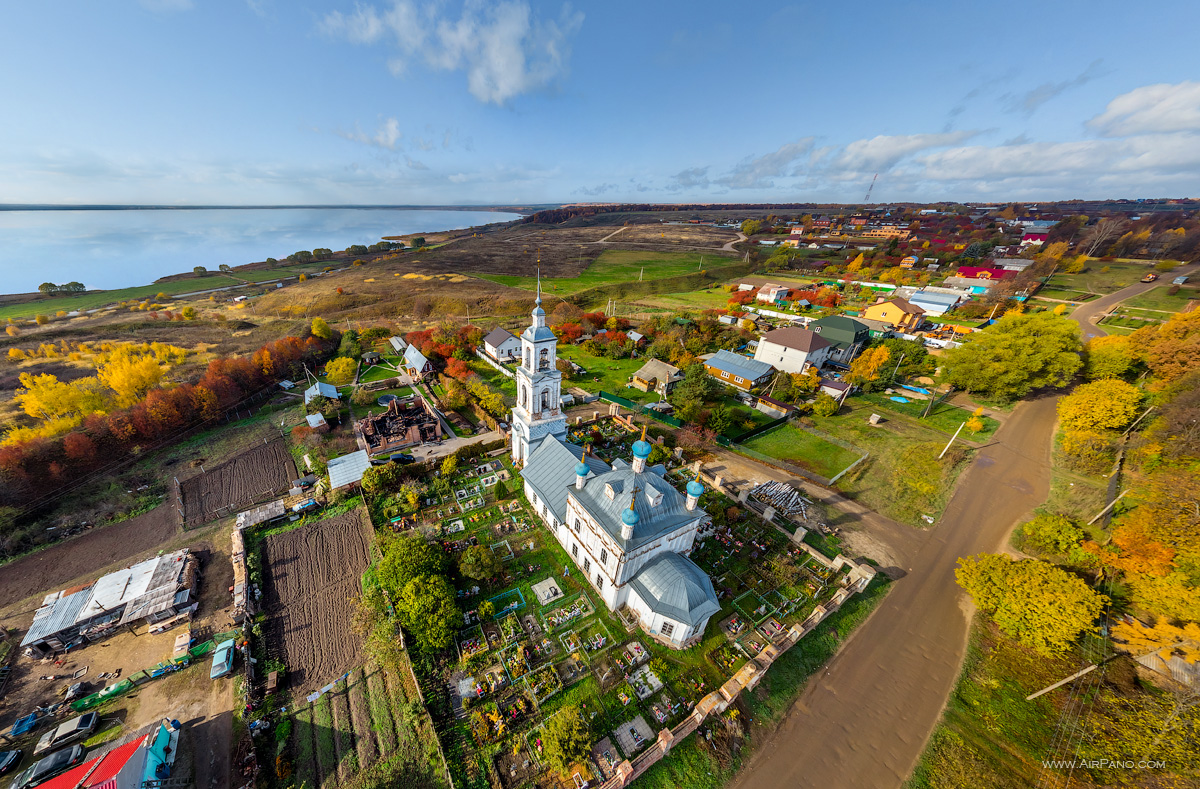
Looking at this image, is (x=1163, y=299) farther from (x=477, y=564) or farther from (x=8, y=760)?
(x=8, y=760)

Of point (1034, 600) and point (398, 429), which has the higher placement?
point (398, 429)

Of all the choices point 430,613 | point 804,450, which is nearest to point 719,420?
point 804,450

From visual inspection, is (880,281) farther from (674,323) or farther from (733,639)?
(733,639)

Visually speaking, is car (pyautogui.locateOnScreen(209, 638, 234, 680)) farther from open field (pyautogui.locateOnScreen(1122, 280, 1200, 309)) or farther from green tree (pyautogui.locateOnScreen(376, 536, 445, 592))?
open field (pyautogui.locateOnScreen(1122, 280, 1200, 309))

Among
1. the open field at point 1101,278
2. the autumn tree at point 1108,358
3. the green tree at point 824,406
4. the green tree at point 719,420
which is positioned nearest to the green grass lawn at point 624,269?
the green tree at point 719,420

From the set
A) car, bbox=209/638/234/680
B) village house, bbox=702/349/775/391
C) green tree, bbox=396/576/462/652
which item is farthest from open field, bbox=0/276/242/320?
village house, bbox=702/349/775/391

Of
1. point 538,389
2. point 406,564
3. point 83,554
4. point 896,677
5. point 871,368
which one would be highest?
point 538,389

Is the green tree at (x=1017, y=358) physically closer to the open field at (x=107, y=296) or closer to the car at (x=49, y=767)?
the car at (x=49, y=767)
